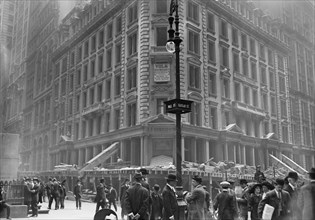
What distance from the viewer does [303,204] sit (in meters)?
7.20

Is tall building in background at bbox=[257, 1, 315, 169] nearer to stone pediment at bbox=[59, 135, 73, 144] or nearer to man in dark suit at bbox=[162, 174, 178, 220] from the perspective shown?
stone pediment at bbox=[59, 135, 73, 144]

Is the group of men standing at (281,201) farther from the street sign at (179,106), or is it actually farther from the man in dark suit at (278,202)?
the street sign at (179,106)

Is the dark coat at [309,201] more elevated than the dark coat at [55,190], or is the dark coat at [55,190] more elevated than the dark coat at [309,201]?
the dark coat at [309,201]

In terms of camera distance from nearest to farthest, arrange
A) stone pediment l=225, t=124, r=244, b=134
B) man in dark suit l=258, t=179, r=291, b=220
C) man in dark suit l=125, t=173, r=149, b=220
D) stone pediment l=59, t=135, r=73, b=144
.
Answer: man in dark suit l=258, t=179, r=291, b=220 < man in dark suit l=125, t=173, r=149, b=220 < stone pediment l=225, t=124, r=244, b=134 < stone pediment l=59, t=135, r=73, b=144

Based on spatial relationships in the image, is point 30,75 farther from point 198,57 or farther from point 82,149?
point 198,57

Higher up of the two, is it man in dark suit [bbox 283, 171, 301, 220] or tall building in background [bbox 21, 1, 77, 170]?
tall building in background [bbox 21, 1, 77, 170]

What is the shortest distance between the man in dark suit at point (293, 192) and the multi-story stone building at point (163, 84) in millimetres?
18575

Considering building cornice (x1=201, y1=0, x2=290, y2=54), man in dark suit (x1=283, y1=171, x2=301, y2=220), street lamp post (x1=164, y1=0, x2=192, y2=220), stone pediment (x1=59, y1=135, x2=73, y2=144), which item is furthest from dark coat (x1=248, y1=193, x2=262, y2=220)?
stone pediment (x1=59, y1=135, x2=73, y2=144)

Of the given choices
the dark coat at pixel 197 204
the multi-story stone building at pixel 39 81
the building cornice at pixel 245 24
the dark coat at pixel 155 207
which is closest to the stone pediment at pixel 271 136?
the building cornice at pixel 245 24

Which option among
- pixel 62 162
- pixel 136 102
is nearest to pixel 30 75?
pixel 62 162

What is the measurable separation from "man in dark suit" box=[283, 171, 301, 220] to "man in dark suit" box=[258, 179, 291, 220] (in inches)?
10.0

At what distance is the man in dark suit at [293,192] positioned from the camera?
815 cm

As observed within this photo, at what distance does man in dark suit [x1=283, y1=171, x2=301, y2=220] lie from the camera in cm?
815

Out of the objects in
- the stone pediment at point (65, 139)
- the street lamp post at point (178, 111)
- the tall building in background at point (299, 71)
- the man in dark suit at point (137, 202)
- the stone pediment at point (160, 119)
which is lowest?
the man in dark suit at point (137, 202)
